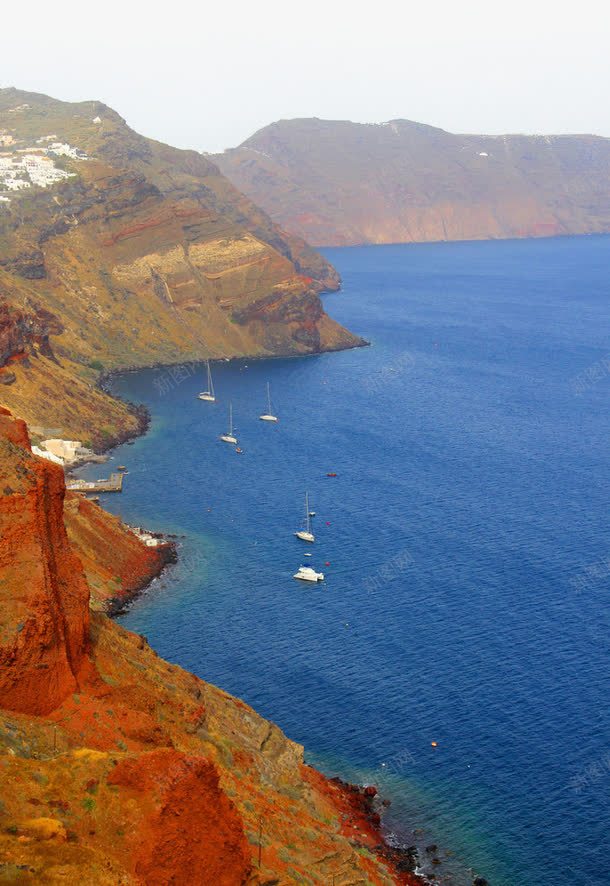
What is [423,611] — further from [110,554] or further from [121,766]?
[121,766]

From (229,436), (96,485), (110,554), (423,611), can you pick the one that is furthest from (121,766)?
(229,436)

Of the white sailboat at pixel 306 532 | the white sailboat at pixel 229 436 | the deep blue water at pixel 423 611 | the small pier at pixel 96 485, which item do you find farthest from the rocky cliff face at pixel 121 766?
the white sailboat at pixel 229 436

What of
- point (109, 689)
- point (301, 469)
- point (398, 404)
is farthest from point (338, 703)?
point (398, 404)

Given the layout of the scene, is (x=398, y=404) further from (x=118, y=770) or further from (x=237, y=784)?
(x=118, y=770)

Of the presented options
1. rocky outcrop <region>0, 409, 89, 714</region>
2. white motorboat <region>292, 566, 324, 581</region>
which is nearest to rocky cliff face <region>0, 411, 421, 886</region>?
rocky outcrop <region>0, 409, 89, 714</region>

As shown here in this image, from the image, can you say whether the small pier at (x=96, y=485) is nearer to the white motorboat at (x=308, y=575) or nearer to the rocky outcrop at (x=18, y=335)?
the rocky outcrop at (x=18, y=335)

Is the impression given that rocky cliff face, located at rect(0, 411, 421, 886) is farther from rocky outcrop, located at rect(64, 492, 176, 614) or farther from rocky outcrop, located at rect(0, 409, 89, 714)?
rocky outcrop, located at rect(64, 492, 176, 614)
